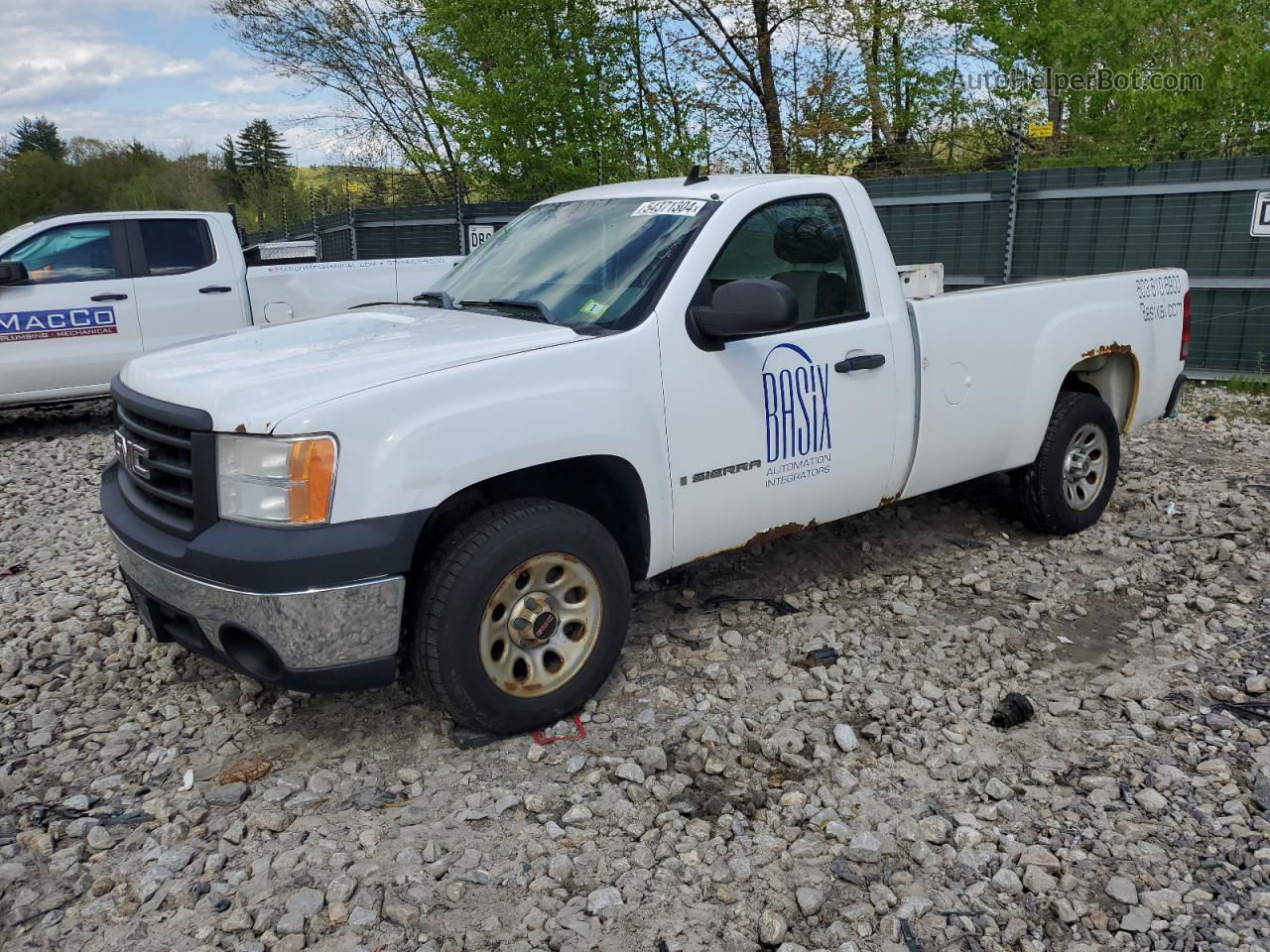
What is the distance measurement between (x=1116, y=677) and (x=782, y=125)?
1566cm

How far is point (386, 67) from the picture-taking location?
22.5 meters

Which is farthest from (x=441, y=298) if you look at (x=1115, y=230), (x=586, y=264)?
(x=1115, y=230)

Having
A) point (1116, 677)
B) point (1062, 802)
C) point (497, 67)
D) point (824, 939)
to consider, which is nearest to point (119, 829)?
point (824, 939)

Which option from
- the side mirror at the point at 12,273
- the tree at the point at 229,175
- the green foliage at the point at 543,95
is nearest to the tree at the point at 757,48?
the green foliage at the point at 543,95

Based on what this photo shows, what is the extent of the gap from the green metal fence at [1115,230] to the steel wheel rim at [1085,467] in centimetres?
575

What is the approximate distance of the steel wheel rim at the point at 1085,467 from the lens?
548 cm

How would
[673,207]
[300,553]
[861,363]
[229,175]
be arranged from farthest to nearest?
[229,175], [861,363], [673,207], [300,553]

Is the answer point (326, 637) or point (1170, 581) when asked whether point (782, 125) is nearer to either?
point (1170, 581)

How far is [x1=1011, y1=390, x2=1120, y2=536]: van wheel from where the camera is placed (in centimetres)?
531

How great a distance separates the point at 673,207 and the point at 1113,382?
3116mm

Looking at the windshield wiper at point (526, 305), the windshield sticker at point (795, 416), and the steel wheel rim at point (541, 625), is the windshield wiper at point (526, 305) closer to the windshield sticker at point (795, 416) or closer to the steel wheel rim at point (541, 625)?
the windshield sticker at point (795, 416)

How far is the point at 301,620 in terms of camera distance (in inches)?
118

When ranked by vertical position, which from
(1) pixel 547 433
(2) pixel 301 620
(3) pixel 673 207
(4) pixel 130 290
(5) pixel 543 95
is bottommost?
(2) pixel 301 620

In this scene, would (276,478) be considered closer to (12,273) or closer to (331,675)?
(331,675)
